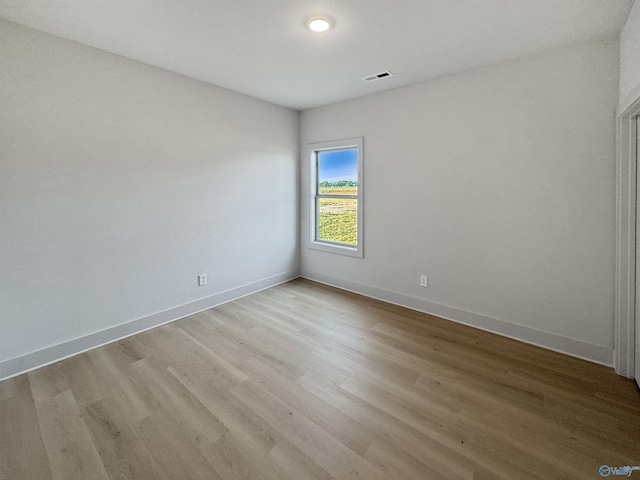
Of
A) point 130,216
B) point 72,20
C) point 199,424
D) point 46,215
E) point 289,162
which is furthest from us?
point 289,162

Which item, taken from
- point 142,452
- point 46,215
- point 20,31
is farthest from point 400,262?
point 20,31

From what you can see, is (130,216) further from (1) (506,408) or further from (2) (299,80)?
(1) (506,408)

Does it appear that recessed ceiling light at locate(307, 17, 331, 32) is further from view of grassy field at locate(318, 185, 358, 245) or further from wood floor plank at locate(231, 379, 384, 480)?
wood floor plank at locate(231, 379, 384, 480)

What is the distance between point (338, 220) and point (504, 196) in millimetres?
2151

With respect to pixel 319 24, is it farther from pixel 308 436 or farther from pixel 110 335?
pixel 110 335

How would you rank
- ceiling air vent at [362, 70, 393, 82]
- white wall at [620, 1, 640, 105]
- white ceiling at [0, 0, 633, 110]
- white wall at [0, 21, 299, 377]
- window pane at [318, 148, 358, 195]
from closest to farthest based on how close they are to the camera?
white wall at [620, 1, 640, 105], white ceiling at [0, 0, 633, 110], white wall at [0, 21, 299, 377], ceiling air vent at [362, 70, 393, 82], window pane at [318, 148, 358, 195]

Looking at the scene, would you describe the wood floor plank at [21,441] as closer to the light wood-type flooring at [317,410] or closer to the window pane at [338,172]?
the light wood-type flooring at [317,410]

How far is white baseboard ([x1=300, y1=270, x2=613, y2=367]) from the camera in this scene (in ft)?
7.72

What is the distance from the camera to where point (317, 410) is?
1.82 meters

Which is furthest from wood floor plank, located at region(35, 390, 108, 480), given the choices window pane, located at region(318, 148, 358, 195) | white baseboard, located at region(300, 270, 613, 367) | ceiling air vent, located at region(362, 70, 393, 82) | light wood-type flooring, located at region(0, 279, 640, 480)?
ceiling air vent, located at region(362, 70, 393, 82)

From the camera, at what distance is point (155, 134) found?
112 inches

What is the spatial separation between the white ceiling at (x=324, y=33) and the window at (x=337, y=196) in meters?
1.23

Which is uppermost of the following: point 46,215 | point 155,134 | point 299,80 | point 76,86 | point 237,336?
point 299,80

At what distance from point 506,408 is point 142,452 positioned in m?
2.20
